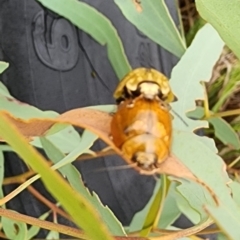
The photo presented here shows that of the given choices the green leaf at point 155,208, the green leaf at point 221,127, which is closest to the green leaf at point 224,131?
the green leaf at point 221,127

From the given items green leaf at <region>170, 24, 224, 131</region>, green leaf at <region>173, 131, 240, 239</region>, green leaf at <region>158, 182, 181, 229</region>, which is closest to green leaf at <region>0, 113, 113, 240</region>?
green leaf at <region>173, 131, 240, 239</region>

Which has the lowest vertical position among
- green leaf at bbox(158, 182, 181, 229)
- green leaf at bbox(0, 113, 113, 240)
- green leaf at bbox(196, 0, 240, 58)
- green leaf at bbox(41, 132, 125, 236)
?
green leaf at bbox(158, 182, 181, 229)

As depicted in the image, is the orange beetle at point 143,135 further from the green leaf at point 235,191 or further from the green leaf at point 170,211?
the green leaf at point 170,211

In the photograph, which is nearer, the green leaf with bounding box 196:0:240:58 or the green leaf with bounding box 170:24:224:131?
the green leaf with bounding box 196:0:240:58

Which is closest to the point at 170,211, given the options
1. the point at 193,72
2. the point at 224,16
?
the point at 193,72

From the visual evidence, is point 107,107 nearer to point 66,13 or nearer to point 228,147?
point 66,13

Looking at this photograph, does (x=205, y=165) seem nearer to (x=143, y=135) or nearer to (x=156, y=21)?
(x=143, y=135)

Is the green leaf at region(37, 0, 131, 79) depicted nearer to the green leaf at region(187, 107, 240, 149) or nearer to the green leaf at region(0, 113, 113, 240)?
the green leaf at region(187, 107, 240, 149)
